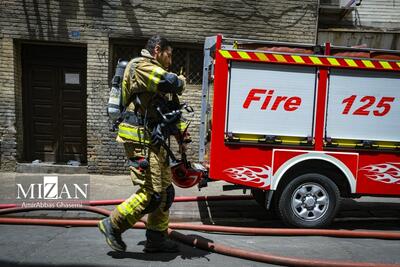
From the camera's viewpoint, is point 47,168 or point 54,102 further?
point 54,102

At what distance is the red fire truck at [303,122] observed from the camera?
16.2 ft

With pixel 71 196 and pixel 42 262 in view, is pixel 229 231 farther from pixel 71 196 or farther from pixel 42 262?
pixel 71 196

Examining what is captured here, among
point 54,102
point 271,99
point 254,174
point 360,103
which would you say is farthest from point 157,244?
point 54,102

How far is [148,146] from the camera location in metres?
3.81

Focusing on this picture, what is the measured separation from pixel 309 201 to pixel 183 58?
4915 millimetres

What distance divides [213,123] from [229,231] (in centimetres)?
Result: 133

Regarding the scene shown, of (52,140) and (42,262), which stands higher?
(52,140)

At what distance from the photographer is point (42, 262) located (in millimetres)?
3691

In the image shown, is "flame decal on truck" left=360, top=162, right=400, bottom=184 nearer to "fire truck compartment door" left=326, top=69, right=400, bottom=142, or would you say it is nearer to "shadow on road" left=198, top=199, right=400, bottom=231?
"fire truck compartment door" left=326, top=69, right=400, bottom=142

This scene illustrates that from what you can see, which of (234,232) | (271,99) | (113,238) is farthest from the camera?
(271,99)

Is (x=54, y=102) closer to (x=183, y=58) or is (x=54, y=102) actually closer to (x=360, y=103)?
(x=183, y=58)

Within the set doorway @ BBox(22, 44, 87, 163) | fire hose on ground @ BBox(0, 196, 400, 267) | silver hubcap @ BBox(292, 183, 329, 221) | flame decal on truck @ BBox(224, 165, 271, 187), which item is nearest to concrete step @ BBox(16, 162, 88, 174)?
doorway @ BBox(22, 44, 87, 163)

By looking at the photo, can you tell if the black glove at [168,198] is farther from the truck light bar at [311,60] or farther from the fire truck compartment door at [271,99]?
the truck light bar at [311,60]

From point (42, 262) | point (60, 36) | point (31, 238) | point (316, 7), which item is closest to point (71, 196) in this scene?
point (31, 238)
